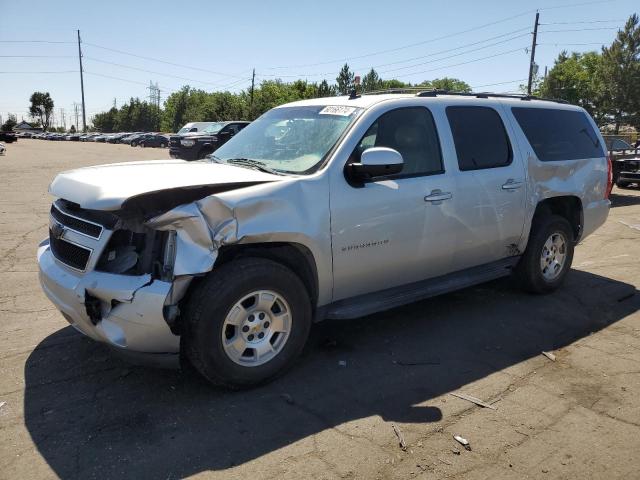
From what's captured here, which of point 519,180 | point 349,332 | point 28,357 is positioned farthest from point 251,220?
point 519,180

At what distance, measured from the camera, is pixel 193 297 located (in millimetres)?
3148

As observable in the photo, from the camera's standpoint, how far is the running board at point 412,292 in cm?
385

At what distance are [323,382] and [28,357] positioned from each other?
7.15ft

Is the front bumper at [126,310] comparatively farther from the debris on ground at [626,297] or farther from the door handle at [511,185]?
the debris on ground at [626,297]

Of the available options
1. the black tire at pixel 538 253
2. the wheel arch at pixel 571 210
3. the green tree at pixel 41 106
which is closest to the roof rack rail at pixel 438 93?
the wheel arch at pixel 571 210

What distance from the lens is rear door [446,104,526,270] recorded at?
14.7 feet

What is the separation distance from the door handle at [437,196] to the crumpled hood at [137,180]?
1.29m

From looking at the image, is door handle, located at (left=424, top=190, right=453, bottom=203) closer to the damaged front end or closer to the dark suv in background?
the damaged front end

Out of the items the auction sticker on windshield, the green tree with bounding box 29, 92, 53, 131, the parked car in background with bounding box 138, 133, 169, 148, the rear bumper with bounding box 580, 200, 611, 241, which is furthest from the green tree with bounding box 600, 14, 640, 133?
the green tree with bounding box 29, 92, 53, 131

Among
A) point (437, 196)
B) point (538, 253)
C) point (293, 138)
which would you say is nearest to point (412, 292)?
point (437, 196)

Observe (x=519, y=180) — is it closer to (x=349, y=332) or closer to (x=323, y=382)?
(x=349, y=332)

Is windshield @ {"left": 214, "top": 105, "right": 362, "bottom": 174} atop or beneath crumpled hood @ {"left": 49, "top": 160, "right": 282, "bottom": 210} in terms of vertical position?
atop

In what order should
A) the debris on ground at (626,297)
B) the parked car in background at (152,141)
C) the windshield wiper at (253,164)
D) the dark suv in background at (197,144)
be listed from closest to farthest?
the windshield wiper at (253,164)
the debris on ground at (626,297)
the dark suv in background at (197,144)
the parked car in background at (152,141)

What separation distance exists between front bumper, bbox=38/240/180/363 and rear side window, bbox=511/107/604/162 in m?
3.92
